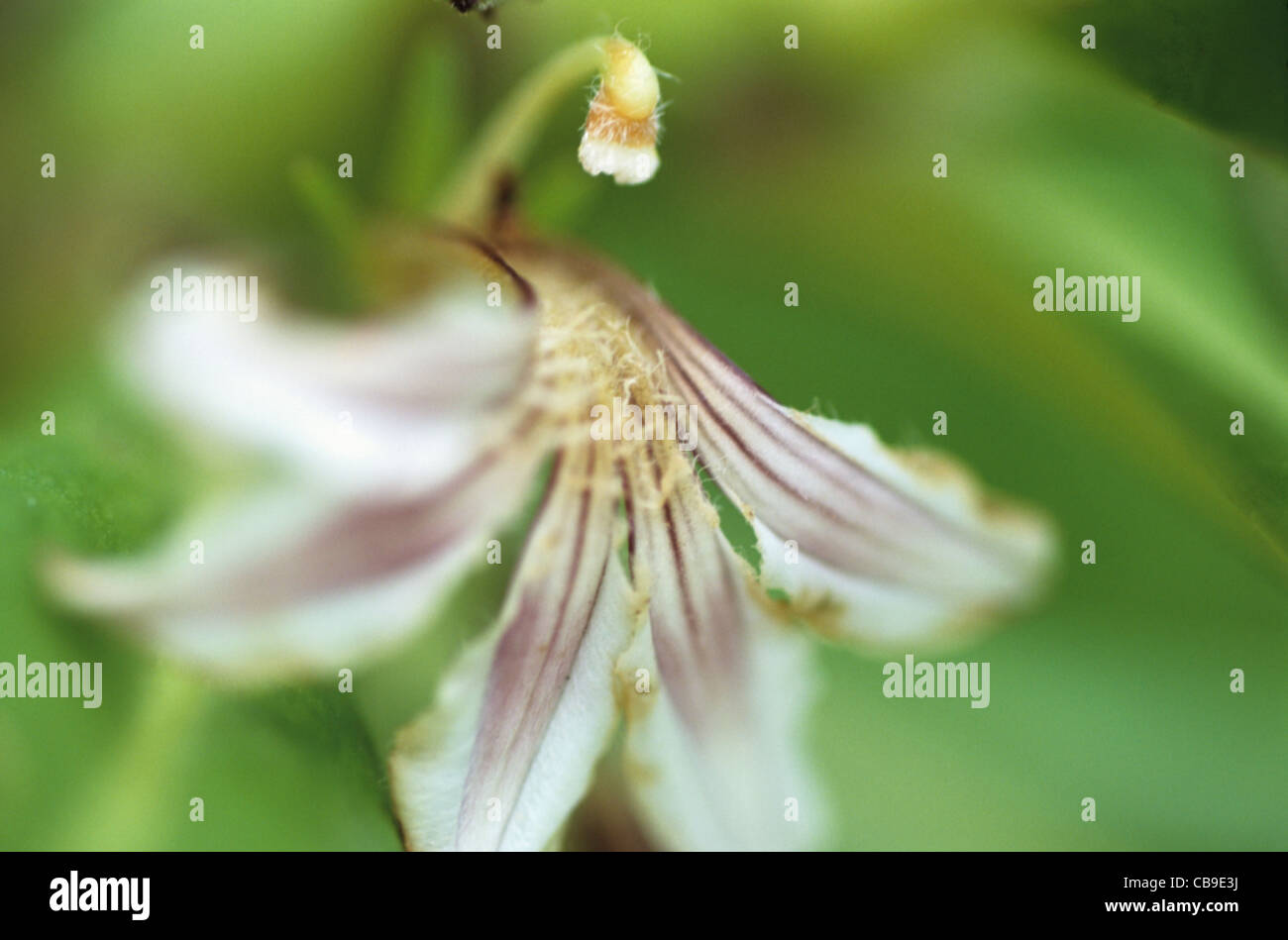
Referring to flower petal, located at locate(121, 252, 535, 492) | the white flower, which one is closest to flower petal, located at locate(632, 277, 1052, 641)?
the white flower

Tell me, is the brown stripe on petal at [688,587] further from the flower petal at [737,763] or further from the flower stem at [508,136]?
the flower stem at [508,136]

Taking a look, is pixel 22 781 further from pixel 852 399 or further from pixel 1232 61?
pixel 1232 61

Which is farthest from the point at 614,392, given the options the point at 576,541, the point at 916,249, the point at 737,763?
the point at 916,249

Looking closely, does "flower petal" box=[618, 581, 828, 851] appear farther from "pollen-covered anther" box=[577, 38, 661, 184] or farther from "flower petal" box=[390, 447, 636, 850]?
"pollen-covered anther" box=[577, 38, 661, 184]
